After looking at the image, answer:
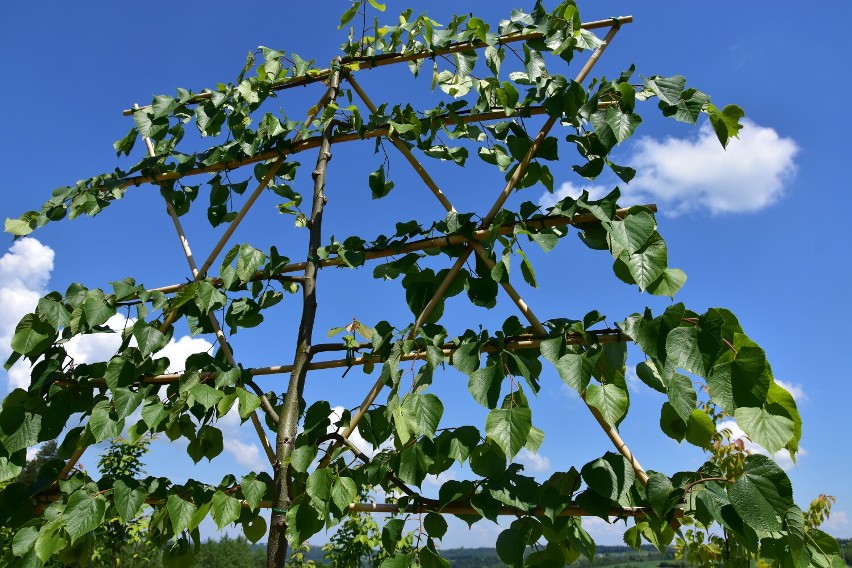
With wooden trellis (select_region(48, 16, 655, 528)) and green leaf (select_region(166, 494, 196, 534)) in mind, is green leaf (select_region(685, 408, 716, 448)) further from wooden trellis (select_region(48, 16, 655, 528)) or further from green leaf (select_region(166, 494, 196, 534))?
green leaf (select_region(166, 494, 196, 534))

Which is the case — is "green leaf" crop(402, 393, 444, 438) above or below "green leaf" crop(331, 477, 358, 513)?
above

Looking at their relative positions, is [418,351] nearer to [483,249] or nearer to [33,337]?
[483,249]

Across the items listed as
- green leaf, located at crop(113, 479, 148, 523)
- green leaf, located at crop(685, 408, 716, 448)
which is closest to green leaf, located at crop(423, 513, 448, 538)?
green leaf, located at crop(685, 408, 716, 448)

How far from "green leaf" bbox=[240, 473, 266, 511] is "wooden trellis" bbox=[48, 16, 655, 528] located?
4 centimetres

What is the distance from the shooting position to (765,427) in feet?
4.56

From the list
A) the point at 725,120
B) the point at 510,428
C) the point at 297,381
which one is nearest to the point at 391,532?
the point at 510,428

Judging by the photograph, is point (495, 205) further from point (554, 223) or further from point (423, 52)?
point (423, 52)

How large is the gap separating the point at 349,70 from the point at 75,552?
1.86 m

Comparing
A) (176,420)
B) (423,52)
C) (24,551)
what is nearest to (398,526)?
(176,420)

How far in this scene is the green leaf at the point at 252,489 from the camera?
6.14 ft

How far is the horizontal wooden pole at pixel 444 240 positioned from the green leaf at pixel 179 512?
65 cm

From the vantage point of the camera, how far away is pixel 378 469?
1.75 meters

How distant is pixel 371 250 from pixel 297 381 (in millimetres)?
452

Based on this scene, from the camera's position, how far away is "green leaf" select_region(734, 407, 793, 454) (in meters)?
1.38
